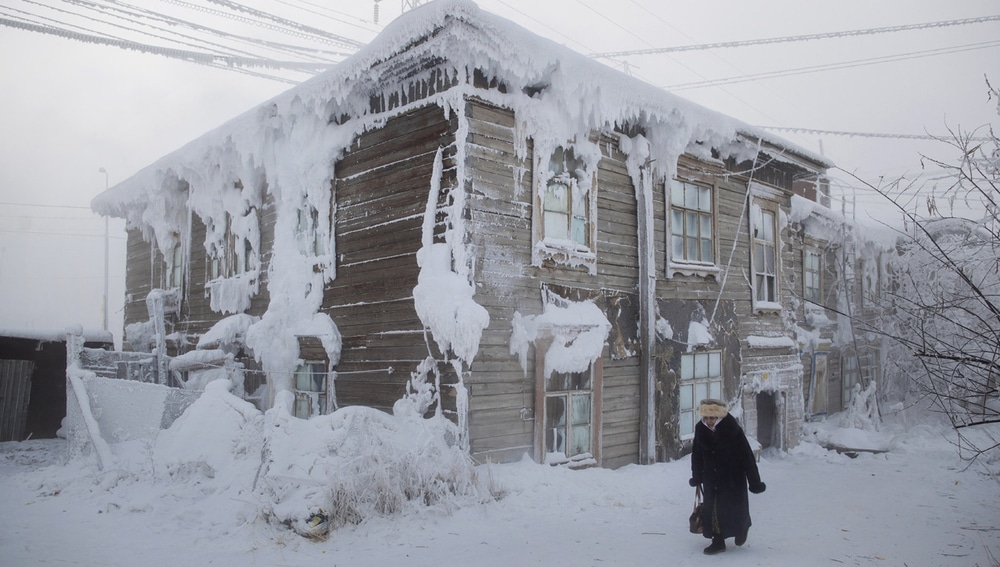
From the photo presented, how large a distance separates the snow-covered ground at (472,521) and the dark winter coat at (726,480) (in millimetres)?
302

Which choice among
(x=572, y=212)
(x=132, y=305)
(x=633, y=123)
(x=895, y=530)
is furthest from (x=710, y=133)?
(x=132, y=305)

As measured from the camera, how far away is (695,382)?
12.4 metres

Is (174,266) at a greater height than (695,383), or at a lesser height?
greater

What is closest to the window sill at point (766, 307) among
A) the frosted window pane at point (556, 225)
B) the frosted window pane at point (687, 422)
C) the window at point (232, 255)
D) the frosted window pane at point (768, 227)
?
the frosted window pane at point (768, 227)

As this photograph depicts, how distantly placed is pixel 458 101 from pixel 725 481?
5645 mm

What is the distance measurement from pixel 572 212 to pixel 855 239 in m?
13.3

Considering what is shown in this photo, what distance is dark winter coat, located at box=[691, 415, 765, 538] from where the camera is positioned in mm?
6344

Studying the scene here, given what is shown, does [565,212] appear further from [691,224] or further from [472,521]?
[472,521]

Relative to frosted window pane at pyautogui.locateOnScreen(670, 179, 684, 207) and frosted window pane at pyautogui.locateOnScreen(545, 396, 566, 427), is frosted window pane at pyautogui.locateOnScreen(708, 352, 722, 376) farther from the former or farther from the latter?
frosted window pane at pyautogui.locateOnScreen(545, 396, 566, 427)

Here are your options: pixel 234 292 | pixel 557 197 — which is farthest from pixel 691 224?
pixel 234 292

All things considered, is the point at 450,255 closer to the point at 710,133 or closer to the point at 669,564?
the point at 669,564

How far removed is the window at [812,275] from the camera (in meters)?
19.4

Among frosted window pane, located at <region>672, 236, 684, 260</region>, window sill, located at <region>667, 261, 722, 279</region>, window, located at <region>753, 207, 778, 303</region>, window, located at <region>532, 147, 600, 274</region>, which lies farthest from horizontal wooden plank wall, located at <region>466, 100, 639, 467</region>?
window, located at <region>753, 207, 778, 303</region>

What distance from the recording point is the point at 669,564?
6188 millimetres
